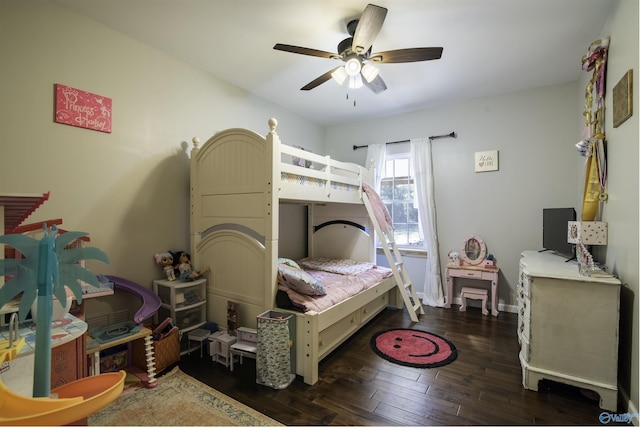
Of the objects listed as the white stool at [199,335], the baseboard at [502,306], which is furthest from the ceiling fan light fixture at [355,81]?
the baseboard at [502,306]

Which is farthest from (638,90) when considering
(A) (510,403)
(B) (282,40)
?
(B) (282,40)

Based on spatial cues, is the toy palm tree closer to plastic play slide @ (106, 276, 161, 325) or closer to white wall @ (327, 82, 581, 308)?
plastic play slide @ (106, 276, 161, 325)

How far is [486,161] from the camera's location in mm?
3822

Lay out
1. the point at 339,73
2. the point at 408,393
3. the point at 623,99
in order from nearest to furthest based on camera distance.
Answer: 1. the point at 623,99
2. the point at 408,393
3. the point at 339,73

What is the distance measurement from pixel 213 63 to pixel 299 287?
2.31m

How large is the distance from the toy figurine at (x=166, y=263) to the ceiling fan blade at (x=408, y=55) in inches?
93.8

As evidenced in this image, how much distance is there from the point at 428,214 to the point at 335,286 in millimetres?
1989

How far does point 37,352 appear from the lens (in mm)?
708

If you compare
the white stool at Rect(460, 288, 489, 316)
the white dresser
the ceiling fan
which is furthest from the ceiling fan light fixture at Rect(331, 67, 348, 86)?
the white stool at Rect(460, 288, 489, 316)

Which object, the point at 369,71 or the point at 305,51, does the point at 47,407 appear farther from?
the point at 369,71

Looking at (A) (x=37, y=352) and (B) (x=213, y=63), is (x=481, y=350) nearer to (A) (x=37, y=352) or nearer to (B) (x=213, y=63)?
(A) (x=37, y=352)

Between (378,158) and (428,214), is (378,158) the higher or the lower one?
the higher one

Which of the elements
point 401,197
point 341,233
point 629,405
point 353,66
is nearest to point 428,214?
point 401,197

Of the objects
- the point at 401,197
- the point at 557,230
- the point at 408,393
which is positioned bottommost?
the point at 408,393
